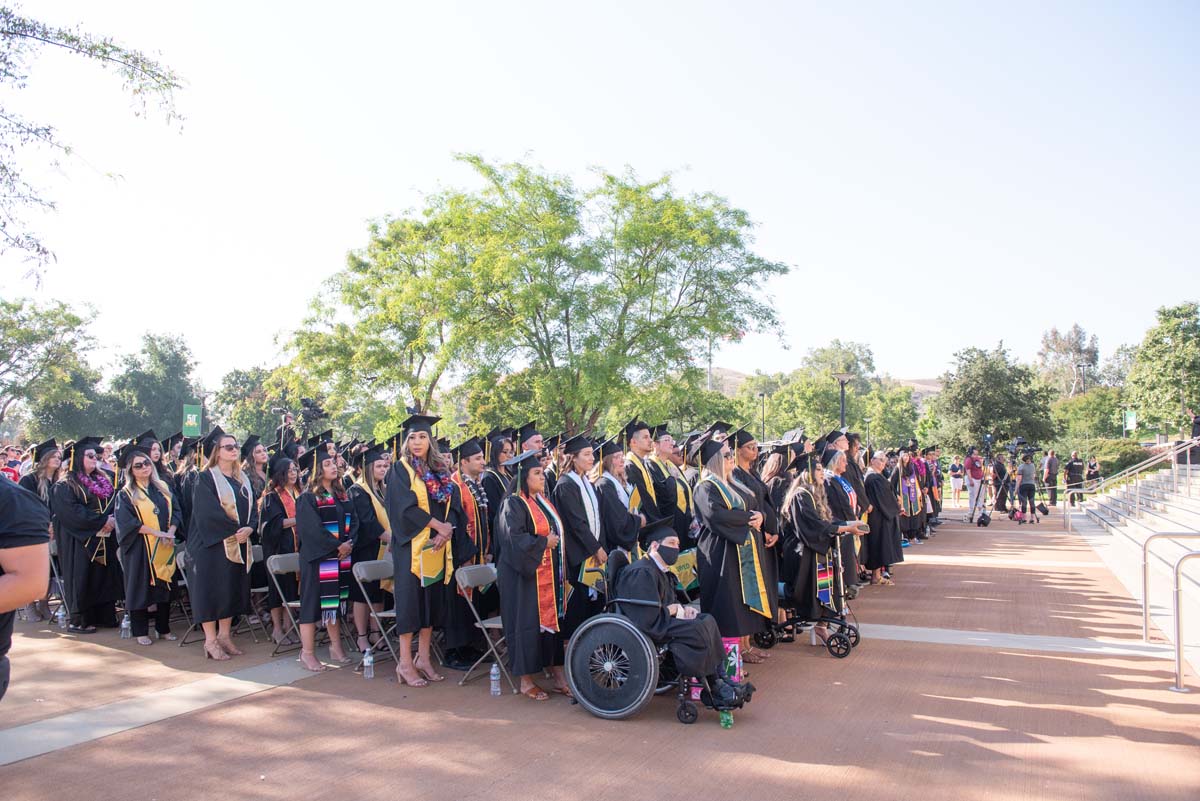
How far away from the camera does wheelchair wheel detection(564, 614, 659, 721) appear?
566 centimetres

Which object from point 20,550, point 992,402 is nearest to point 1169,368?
point 992,402

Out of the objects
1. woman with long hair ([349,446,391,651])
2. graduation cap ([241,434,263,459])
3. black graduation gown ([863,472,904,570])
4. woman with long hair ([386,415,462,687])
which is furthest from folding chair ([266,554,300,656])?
black graduation gown ([863,472,904,570])

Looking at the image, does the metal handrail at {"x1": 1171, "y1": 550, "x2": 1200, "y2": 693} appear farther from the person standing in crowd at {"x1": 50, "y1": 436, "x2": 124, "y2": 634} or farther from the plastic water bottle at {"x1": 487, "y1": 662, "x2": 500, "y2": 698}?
the person standing in crowd at {"x1": 50, "y1": 436, "x2": 124, "y2": 634}

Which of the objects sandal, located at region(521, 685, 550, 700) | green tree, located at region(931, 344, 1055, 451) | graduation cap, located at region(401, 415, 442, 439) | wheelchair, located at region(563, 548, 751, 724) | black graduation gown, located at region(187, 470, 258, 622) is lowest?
sandal, located at region(521, 685, 550, 700)

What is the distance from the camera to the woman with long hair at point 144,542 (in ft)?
27.6

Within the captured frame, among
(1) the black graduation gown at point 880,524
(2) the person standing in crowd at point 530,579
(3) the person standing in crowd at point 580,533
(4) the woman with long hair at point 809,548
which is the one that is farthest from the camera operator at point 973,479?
(2) the person standing in crowd at point 530,579

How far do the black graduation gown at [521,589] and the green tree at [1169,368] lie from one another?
38.1m

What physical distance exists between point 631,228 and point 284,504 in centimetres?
1778

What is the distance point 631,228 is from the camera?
24.5 m

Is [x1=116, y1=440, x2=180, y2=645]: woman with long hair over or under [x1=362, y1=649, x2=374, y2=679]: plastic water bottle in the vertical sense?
over

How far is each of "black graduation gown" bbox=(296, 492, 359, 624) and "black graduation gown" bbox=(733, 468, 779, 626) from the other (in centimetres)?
363

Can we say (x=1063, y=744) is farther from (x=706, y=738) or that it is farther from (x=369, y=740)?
(x=369, y=740)

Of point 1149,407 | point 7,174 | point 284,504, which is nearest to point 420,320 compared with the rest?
point 7,174

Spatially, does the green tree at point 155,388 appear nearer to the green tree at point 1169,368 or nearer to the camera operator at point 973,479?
the camera operator at point 973,479
